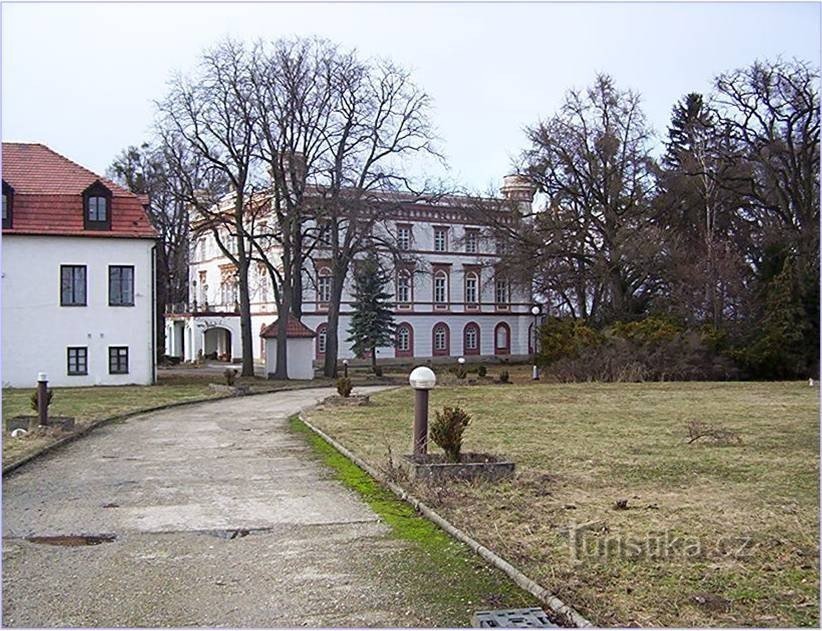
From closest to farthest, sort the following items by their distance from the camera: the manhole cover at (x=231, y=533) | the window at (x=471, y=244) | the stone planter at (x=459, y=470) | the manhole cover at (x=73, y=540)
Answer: the manhole cover at (x=73, y=540)
the manhole cover at (x=231, y=533)
the stone planter at (x=459, y=470)
the window at (x=471, y=244)

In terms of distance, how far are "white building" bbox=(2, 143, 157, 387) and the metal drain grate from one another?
3203cm

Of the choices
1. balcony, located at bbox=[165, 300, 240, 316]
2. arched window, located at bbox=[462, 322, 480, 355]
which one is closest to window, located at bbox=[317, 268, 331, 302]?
balcony, located at bbox=[165, 300, 240, 316]

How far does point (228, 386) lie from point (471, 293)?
37.3 m

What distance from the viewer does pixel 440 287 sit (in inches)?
2630

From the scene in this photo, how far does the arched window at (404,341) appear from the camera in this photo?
64.6 metres

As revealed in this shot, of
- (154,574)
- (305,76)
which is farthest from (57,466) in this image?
(305,76)

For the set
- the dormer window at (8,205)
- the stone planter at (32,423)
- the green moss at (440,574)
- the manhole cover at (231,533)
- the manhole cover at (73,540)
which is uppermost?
the dormer window at (8,205)

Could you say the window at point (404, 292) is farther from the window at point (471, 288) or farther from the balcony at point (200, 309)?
the balcony at point (200, 309)

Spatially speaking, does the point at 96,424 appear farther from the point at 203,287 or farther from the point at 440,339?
the point at 203,287

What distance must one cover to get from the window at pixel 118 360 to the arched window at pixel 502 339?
1413 inches

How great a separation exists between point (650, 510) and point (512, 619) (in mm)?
3875

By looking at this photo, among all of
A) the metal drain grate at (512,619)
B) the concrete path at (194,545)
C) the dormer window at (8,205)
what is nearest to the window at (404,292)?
the dormer window at (8,205)

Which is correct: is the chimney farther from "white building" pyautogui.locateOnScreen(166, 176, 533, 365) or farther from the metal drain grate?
the metal drain grate

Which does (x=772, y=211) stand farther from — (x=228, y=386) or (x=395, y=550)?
(x=395, y=550)
